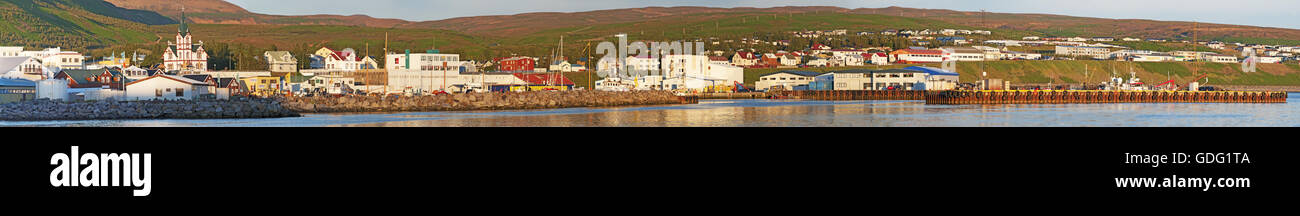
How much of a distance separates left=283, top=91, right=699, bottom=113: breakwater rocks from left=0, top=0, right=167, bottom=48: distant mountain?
95072 mm

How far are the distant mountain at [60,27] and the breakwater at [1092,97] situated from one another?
11140 centimetres

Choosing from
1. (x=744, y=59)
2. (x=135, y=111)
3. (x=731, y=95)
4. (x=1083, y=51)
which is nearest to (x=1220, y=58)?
(x=1083, y=51)

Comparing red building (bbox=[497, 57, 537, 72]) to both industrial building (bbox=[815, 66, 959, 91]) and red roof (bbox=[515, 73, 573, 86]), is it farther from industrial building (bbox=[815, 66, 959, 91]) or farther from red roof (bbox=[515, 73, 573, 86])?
industrial building (bbox=[815, 66, 959, 91])

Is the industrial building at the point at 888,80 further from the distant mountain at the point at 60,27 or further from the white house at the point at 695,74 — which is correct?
the distant mountain at the point at 60,27

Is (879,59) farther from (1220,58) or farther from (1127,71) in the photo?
(1220,58)

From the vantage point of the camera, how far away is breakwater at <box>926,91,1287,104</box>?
6178 centimetres

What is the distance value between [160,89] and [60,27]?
120m

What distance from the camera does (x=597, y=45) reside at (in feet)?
484

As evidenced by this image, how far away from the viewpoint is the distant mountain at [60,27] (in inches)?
5231

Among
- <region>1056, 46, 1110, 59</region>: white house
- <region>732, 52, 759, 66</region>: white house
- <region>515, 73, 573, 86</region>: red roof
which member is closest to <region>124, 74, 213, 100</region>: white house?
<region>515, 73, 573, 86</region>: red roof

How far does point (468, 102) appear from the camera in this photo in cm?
5153

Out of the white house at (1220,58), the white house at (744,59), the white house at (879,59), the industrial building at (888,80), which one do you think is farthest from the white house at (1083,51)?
the industrial building at (888,80)
